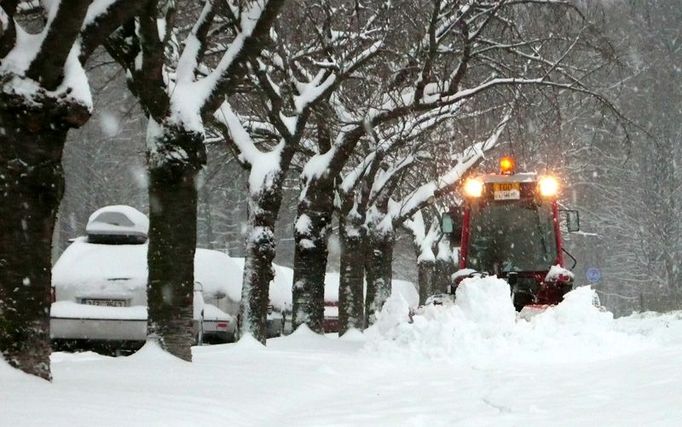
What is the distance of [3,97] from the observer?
6.29m

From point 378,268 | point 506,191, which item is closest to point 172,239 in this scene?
point 506,191

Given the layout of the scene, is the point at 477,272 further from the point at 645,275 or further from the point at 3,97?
the point at 645,275

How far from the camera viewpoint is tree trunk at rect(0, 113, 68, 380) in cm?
623

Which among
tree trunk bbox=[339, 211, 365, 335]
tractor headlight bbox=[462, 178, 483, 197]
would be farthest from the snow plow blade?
tree trunk bbox=[339, 211, 365, 335]

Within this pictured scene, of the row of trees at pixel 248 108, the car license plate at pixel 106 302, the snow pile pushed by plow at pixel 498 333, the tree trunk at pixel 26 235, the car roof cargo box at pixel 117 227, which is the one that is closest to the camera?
the tree trunk at pixel 26 235

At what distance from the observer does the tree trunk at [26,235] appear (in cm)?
623

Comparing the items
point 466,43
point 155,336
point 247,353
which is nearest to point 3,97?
point 155,336

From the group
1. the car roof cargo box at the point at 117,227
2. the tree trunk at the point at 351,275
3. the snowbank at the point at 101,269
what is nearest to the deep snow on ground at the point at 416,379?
the snowbank at the point at 101,269

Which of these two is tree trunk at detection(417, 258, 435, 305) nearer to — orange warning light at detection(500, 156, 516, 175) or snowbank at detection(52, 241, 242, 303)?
orange warning light at detection(500, 156, 516, 175)

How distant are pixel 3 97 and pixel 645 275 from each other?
3665cm

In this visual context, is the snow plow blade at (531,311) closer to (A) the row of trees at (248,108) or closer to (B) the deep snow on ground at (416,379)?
(B) the deep snow on ground at (416,379)

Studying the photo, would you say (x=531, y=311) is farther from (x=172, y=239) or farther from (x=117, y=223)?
(x=117, y=223)

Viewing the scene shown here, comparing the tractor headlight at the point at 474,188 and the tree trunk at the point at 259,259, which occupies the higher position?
the tractor headlight at the point at 474,188

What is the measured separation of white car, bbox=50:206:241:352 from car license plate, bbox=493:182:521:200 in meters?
4.54
